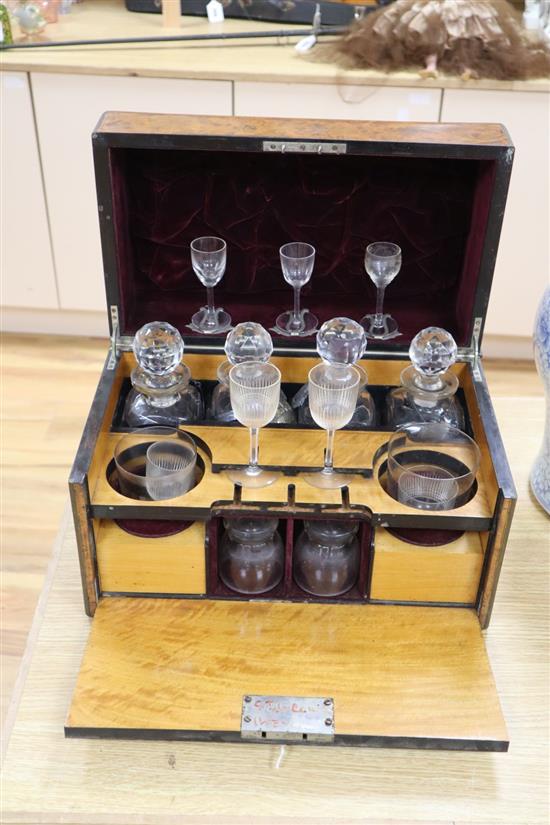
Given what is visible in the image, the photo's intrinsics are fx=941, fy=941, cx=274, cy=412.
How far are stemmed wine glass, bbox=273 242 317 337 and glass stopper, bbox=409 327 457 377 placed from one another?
0.59 feet

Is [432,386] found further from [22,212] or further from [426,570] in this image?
[22,212]

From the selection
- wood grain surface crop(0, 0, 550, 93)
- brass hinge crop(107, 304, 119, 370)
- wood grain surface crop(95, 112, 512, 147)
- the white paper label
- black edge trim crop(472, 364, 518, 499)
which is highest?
wood grain surface crop(95, 112, 512, 147)

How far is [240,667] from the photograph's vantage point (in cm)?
112

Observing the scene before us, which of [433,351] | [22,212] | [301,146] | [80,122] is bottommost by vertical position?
[22,212]

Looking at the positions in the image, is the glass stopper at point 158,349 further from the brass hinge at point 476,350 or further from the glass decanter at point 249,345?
the brass hinge at point 476,350

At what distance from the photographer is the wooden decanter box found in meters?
1.08

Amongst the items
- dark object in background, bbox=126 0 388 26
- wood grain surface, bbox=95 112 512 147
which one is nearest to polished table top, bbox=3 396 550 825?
wood grain surface, bbox=95 112 512 147

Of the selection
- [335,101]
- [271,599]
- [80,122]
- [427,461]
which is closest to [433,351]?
[427,461]

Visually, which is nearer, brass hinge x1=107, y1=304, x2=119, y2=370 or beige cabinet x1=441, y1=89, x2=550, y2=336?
brass hinge x1=107, y1=304, x2=119, y2=370

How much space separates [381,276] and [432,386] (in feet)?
0.67

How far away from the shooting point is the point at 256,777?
103 centimetres

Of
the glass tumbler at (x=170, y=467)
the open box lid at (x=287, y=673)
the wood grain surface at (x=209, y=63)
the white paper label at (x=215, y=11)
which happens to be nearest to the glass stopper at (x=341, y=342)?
the glass tumbler at (x=170, y=467)

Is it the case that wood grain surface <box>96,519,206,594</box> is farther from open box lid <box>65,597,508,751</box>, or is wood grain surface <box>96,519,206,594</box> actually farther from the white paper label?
the white paper label

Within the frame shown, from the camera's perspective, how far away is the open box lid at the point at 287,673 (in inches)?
41.4
